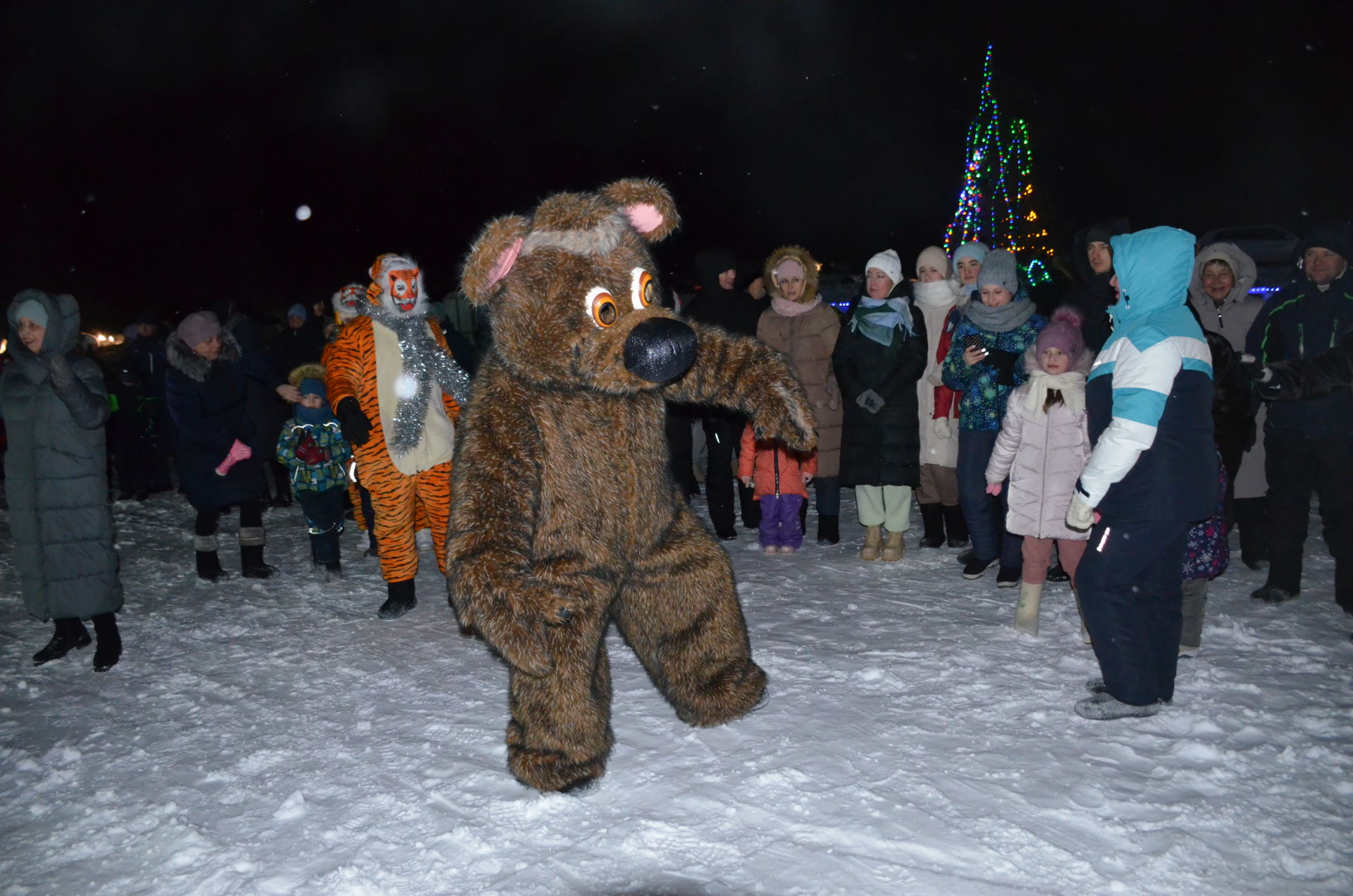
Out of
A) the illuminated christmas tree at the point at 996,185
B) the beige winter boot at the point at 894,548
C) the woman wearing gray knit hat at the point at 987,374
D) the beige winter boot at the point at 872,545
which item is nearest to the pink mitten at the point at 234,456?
the beige winter boot at the point at 872,545

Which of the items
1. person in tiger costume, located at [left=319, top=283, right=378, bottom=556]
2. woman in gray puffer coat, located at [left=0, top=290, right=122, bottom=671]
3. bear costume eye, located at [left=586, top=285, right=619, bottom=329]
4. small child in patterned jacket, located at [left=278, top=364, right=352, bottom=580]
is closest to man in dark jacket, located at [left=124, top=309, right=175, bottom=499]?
person in tiger costume, located at [left=319, top=283, right=378, bottom=556]

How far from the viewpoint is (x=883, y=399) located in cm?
545

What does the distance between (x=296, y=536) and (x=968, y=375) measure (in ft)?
17.2

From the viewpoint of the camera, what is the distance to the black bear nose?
2703 millimetres

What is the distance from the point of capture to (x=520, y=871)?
102 inches

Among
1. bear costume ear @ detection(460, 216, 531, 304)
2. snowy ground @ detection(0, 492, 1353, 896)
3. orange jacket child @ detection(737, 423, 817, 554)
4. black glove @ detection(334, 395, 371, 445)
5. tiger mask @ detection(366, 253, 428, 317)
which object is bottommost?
snowy ground @ detection(0, 492, 1353, 896)

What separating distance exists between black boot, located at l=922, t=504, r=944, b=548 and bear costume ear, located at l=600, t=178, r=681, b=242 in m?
3.44

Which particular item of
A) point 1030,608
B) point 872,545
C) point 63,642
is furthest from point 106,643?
point 1030,608

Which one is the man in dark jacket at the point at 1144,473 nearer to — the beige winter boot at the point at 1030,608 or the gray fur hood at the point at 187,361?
the beige winter boot at the point at 1030,608

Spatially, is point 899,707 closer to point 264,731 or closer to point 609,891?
point 609,891

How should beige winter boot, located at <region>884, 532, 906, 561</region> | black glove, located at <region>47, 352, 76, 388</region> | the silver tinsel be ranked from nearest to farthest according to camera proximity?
1. black glove, located at <region>47, 352, 76, 388</region>
2. the silver tinsel
3. beige winter boot, located at <region>884, 532, 906, 561</region>

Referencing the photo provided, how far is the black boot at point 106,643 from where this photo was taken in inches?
171

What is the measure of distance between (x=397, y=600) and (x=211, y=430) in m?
1.75

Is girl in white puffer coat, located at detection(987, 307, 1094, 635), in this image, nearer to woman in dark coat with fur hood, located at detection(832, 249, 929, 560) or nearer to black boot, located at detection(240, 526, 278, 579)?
woman in dark coat with fur hood, located at detection(832, 249, 929, 560)
